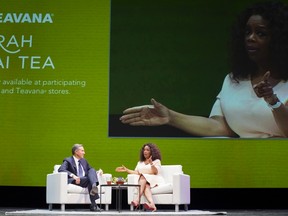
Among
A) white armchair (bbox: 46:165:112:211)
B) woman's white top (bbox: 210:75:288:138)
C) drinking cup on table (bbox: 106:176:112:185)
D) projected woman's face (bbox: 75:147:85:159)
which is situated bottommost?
white armchair (bbox: 46:165:112:211)

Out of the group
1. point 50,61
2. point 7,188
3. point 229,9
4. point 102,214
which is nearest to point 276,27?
point 229,9

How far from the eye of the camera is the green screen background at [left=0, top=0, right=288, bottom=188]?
944 centimetres

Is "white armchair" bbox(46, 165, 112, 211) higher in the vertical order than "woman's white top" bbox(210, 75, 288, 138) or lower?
lower

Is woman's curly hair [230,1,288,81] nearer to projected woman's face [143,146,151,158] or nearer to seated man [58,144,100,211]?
projected woman's face [143,146,151,158]

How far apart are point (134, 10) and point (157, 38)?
0.55 meters

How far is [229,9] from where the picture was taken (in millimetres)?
9625

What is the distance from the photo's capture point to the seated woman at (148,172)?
8148 mm

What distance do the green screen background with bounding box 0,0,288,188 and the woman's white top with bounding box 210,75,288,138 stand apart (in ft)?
0.41

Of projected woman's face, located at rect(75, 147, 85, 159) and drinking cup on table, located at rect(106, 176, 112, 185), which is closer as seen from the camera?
drinking cup on table, located at rect(106, 176, 112, 185)

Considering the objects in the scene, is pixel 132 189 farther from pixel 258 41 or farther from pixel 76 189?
pixel 258 41

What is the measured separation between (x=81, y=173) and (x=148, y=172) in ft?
2.88

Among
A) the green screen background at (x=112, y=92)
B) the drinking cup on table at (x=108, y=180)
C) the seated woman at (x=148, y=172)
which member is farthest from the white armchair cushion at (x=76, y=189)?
the green screen background at (x=112, y=92)

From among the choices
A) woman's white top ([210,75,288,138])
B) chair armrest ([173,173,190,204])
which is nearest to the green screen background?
woman's white top ([210,75,288,138])

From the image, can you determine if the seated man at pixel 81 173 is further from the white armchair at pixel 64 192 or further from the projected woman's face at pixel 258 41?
the projected woman's face at pixel 258 41
